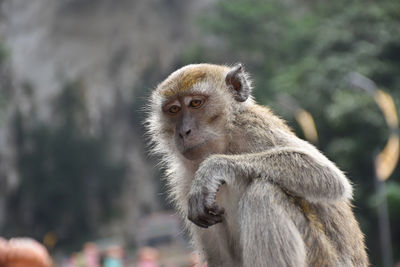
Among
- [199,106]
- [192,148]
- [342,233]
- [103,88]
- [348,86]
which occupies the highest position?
[103,88]

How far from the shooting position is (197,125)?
12.6ft

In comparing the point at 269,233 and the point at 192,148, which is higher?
the point at 192,148

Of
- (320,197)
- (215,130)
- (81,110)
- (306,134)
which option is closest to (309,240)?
(320,197)

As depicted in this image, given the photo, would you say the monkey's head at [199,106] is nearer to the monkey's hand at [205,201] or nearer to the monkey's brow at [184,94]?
the monkey's brow at [184,94]

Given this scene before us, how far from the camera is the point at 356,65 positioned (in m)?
25.5

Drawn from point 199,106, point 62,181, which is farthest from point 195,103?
point 62,181

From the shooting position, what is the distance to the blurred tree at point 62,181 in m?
40.3

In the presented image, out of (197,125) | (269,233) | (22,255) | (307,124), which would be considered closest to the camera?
(22,255)

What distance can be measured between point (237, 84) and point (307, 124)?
20.1 metres

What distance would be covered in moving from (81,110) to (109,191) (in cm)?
701

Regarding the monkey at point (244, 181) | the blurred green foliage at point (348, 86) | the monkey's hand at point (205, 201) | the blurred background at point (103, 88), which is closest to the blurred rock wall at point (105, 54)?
the blurred background at point (103, 88)

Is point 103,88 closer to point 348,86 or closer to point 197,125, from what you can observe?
point 348,86

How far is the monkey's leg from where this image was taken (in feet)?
10.5

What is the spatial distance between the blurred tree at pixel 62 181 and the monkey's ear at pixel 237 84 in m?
37.2
